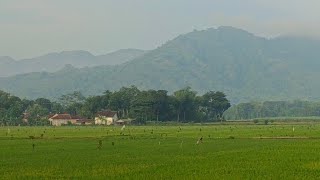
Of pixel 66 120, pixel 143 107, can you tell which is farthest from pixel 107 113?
pixel 66 120

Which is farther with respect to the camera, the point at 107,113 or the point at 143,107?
the point at 107,113

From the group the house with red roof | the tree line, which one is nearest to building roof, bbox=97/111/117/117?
the house with red roof

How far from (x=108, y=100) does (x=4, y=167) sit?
114840 mm

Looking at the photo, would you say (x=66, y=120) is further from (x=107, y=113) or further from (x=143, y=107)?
(x=143, y=107)

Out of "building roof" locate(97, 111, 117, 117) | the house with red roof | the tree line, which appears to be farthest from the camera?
the house with red roof


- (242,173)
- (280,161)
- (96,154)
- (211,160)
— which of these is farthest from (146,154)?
(242,173)

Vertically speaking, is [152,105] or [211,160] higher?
[152,105]

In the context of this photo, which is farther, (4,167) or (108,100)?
(108,100)

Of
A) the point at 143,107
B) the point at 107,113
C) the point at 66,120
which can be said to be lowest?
the point at 66,120

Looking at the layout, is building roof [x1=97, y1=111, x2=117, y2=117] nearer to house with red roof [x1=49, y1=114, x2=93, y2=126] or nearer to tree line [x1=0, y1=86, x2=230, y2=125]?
house with red roof [x1=49, y1=114, x2=93, y2=126]

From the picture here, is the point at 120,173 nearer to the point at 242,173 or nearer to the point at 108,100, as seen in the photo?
the point at 242,173

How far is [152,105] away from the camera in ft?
424

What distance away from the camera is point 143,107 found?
130 metres

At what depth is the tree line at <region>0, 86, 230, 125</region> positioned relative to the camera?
131 meters
